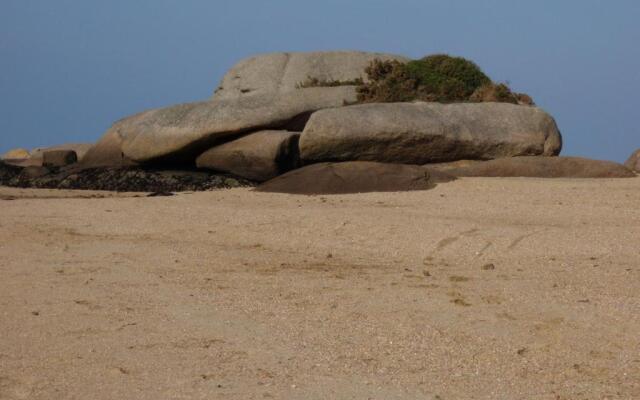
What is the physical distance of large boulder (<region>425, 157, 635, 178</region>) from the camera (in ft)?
53.0

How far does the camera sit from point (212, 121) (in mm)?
18531

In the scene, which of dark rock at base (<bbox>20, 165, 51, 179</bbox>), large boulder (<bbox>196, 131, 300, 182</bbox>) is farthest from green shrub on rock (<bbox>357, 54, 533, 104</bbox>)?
dark rock at base (<bbox>20, 165, 51, 179</bbox>)

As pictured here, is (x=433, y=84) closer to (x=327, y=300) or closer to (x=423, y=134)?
(x=423, y=134)

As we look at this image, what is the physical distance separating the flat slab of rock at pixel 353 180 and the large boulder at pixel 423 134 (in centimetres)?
183

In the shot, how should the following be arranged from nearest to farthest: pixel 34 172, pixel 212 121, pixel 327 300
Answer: pixel 327 300, pixel 212 121, pixel 34 172

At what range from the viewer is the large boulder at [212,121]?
1845cm

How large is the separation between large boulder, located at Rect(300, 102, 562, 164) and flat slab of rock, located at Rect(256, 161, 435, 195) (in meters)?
1.83

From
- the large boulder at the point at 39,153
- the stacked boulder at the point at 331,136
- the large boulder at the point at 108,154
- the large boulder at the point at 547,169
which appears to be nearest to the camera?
the large boulder at the point at 547,169

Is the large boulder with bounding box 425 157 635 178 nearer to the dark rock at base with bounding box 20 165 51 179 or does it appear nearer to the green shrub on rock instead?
the green shrub on rock

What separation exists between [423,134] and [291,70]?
1212 cm

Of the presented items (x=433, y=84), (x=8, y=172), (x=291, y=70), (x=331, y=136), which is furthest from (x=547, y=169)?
(x=291, y=70)

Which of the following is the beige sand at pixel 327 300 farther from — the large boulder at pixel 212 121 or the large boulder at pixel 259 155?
the large boulder at pixel 212 121

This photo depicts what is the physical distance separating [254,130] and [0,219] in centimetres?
698

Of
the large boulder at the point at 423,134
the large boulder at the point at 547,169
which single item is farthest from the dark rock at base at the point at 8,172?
the large boulder at the point at 547,169
